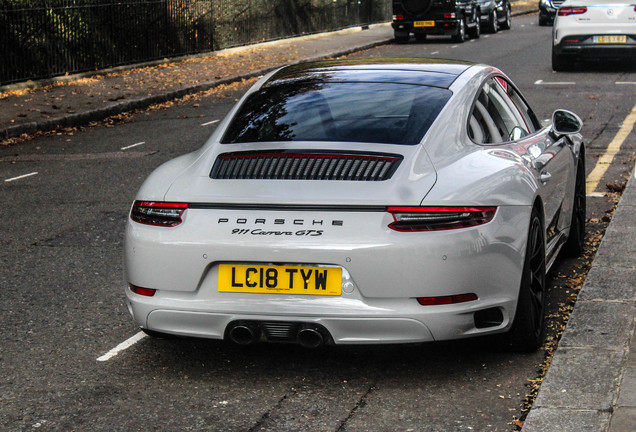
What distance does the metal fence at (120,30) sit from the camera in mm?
19812

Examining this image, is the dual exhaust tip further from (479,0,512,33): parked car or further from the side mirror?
(479,0,512,33): parked car

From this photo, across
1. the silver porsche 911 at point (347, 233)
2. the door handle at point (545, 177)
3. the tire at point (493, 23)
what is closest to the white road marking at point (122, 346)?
the silver porsche 911 at point (347, 233)

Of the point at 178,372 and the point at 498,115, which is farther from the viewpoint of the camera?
the point at 498,115

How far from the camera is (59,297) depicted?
671 centimetres

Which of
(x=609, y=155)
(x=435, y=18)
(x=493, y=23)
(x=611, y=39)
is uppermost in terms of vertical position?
(x=609, y=155)

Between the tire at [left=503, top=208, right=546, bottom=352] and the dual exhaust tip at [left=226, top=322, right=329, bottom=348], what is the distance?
102 cm

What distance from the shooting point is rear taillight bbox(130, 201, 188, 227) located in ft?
16.6

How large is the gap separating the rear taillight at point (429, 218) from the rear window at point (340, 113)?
535mm

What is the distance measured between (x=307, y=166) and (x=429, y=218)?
646mm

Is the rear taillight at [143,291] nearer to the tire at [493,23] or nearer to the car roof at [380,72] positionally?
the car roof at [380,72]

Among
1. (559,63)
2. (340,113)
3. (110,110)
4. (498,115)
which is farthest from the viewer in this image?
(559,63)

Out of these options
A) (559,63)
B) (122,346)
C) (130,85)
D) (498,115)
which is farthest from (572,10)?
(122,346)

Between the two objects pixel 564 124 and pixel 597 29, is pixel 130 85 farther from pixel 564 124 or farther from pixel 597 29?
pixel 564 124

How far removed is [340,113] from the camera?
5.61 m
